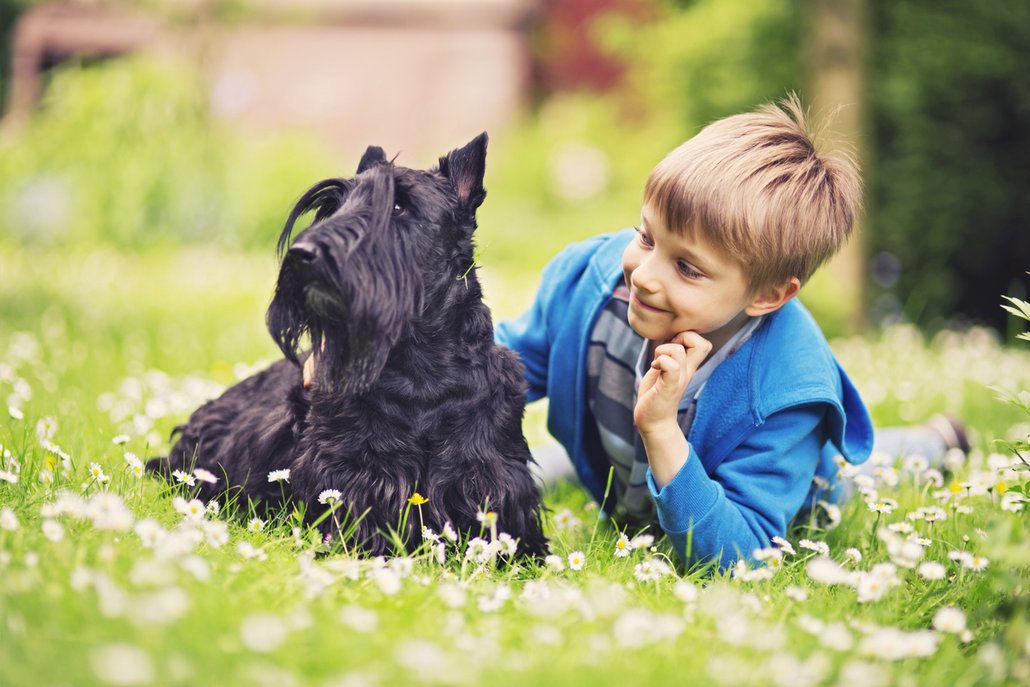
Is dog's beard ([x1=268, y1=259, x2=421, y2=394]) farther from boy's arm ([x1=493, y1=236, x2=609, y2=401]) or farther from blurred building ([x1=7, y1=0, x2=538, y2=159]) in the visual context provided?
blurred building ([x1=7, y1=0, x2=538, y2=159])

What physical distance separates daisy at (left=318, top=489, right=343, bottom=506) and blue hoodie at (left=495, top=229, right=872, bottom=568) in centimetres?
95

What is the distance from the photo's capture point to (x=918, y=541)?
2.96 m

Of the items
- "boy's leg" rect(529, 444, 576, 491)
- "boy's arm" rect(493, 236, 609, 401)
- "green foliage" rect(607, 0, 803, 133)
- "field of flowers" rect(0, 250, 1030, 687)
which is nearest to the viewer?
"field of flowers" rect(0, 250, 1030, 687)

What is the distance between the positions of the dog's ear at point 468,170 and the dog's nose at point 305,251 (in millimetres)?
539

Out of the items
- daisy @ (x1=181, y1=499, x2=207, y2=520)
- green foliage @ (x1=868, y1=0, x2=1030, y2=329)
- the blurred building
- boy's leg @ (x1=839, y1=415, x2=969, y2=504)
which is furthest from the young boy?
the blurred building

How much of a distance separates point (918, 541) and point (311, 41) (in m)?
18.6

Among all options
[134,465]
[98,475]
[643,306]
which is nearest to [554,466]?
[643,306]

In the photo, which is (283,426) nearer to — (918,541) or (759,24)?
(918,541)

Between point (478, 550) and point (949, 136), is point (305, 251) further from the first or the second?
point (949, 136)

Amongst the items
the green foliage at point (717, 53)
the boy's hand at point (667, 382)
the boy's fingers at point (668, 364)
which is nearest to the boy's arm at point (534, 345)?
the boy's hand at point (667, 382)

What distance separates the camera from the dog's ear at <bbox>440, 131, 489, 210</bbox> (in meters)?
2.85

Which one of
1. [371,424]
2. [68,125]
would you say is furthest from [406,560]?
[68,125]

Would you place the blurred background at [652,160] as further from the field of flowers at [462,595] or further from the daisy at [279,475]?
the daisy at [279,475]

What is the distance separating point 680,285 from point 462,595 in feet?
4.02
